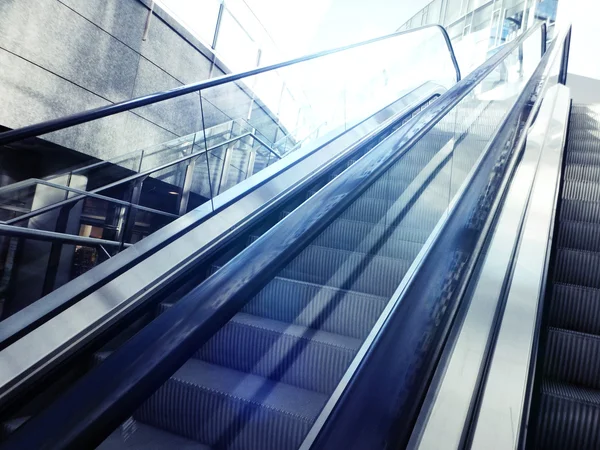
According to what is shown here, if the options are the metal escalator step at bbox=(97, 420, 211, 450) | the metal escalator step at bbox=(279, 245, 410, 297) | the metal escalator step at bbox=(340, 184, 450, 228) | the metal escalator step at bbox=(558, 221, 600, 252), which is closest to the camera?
the metal escalator step at bbox=(97, 420, 211, 450)

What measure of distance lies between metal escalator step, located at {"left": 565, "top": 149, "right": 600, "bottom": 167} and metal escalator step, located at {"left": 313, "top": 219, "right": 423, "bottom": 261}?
97.6 inches

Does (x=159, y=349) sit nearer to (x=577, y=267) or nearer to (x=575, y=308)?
(x=575, y=308)

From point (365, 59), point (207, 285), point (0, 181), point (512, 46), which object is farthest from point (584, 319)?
point (365, 59)

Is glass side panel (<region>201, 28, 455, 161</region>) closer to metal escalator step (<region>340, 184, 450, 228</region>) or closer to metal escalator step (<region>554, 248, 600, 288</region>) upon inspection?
metal escalator step (<region>340, 184, 450, 228</region>)

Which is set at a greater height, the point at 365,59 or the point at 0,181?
the point at 365,59

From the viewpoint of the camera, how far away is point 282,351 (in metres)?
1.38

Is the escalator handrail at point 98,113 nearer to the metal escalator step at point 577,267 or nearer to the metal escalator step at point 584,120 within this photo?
the metal escalator step at point 577,267

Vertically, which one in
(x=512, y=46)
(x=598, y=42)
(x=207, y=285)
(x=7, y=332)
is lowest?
(x=7, y=332)

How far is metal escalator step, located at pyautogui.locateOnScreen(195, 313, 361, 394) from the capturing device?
51.2 inches

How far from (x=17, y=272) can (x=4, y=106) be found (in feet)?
6.89

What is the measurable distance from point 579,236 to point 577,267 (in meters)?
0.34

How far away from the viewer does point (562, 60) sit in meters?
5.79


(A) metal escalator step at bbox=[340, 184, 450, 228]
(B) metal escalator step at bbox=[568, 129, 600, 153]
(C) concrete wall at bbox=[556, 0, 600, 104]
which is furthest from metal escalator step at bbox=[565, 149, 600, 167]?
(C) concrete wall at bbox=[556, 0, 600, 104]

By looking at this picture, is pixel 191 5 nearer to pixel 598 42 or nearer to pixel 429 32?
pixel 429 32
